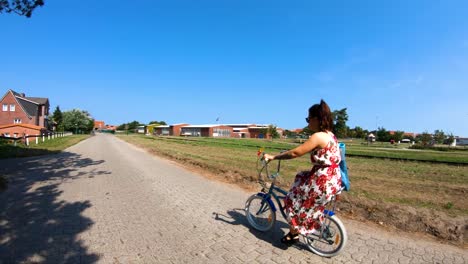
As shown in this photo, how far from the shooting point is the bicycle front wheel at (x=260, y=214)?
14.3ft

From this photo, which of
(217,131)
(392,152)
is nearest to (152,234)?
(392,152)

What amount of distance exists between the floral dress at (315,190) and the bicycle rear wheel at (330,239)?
0.46 ft

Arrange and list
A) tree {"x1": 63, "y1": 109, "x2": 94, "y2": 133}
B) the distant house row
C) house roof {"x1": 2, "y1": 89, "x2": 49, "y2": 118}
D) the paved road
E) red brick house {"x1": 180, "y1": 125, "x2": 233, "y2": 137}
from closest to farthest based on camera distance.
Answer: the paved road, house roof {"x1": 2, "y1": 89, "x2": 49, "y2": 118}, tree {"x1": 63, "y1": 109, "x2": 94, "y2": 133}, red brick house {"x1": 180, "y1": 125, "x2": 233, "y2": 137}, the distant house row

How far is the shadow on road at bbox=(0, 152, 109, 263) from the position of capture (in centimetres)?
338

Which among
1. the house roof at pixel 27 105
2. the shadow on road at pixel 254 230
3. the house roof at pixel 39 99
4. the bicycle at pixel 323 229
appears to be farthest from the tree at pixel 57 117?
the bicycle at pixel 323 229

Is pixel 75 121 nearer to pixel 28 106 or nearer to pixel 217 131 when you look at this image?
pixel 28 106

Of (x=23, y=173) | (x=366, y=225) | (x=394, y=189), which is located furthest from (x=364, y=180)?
(x=23, y=173)

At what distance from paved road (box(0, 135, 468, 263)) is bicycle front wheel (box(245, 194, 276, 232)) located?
0.14 metres

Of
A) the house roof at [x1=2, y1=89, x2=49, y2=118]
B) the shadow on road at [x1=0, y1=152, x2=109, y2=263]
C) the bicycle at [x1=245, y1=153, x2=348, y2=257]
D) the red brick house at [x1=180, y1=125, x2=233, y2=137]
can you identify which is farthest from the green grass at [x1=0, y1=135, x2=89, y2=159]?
the red brick house at [x1=180, y1=125, x2=233, y2=137]

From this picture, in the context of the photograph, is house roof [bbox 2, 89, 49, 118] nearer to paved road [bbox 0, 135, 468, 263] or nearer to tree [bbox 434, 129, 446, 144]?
paved road [bbox 0, 135, 468, 263]

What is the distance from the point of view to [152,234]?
164 inches

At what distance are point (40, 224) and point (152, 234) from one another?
1.96m

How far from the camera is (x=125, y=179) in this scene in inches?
339

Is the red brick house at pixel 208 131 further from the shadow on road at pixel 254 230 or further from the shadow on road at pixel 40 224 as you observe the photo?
the shadow on road at pixel 254 230
